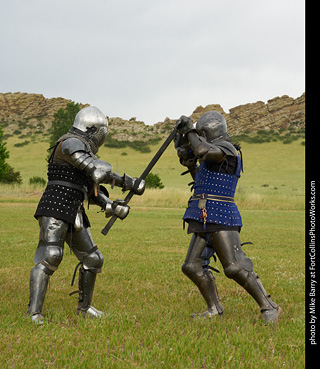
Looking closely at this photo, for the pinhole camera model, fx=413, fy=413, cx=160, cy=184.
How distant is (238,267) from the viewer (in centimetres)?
443

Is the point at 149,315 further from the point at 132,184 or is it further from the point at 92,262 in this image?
the point at 132,184

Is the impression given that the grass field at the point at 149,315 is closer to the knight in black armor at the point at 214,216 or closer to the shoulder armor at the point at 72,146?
the knight in black armor at the point at 214,216

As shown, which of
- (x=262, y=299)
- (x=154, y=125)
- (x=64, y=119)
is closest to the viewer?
(x=262, y=299)

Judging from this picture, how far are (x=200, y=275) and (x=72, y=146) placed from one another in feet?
6.68

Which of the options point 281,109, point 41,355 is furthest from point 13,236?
point 281,109

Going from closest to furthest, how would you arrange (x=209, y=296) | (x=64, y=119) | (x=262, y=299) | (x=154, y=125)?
(x=262, y=299), (x=209, y=296), (x=64, y=119), (x=154, y=125)

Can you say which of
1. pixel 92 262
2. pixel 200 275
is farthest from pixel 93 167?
pixel 200 275

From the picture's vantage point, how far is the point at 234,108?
127 meters

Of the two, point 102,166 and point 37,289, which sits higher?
point 102,166

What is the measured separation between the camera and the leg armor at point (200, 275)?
15.3 feet

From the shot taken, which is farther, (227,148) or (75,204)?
(75,204)

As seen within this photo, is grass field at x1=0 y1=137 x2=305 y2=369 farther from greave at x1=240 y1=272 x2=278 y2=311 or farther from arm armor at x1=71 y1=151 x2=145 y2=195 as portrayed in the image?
arm armor at x1=71 y1=151 x2=145 y2=195

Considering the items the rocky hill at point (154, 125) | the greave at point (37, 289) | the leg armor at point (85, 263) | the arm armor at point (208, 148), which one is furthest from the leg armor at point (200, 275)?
the rocky hill at point (154, 125)
